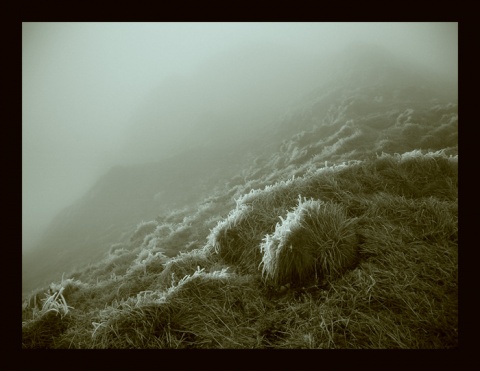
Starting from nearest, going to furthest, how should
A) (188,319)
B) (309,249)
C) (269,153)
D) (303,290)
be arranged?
(188,319) → (303,290) → (309,249) → (269,153)

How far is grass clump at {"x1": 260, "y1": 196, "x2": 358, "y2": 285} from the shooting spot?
2914 millimetres

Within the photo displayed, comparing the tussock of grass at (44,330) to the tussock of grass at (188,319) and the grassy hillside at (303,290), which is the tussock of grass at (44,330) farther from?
the tussock of grass at (188,319)

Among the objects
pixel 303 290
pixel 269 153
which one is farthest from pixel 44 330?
pixel 269 153

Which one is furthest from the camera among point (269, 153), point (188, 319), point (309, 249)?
point (269, 153)

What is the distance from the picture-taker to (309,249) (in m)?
2.98

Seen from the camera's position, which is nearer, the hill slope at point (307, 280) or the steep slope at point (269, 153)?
the hill slope at point (307, 280)

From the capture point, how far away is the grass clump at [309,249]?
2.91 metres

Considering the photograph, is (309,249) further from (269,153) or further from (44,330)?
(269,153)

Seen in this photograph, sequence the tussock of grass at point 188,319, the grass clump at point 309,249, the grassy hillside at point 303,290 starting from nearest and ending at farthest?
the grassy hillside at point 303,290, the tussock of grass at point 188,319, the grass clump at point 309,249

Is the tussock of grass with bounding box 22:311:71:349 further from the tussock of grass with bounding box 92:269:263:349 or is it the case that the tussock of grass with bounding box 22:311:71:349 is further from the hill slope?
the tussock of grass with bounding box 92:269:263:349

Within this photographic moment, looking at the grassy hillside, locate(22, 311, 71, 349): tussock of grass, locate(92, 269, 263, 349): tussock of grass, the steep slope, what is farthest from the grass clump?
the steep slope

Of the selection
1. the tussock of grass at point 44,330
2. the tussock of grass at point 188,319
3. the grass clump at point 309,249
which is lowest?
the tussock of grass at point 44,330

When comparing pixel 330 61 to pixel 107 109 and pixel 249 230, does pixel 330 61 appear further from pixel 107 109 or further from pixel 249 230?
pixel 107 109

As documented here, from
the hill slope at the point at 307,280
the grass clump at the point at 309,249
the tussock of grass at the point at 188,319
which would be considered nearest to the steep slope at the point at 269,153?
the hill slope at the point at 307,280
